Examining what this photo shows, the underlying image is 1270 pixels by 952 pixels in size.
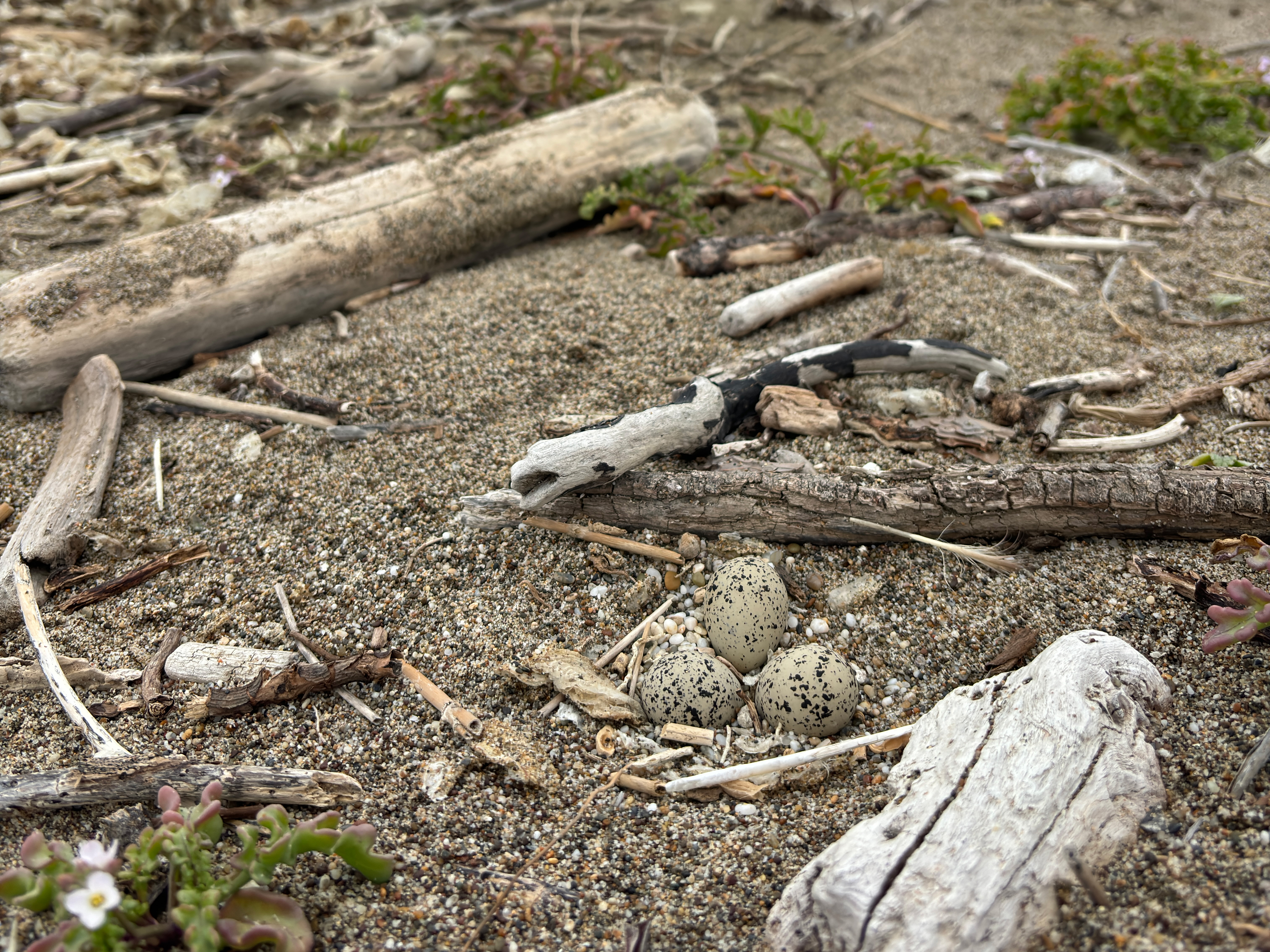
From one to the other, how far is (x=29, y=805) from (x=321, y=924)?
947mm

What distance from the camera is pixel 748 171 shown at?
15.9 feet

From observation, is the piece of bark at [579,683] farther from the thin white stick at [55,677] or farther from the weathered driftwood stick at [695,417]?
the thin white stick at [55,677]

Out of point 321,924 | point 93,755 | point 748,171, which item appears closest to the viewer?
point 321,924

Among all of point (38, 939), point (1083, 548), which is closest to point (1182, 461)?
point (1083, 548)

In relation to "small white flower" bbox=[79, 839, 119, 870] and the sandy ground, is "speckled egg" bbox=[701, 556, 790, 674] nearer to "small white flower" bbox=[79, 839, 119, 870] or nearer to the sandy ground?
the sandy ground

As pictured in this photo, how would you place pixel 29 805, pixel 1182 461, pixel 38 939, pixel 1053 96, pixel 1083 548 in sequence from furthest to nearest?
pixel 1053 96, pixel 1182 461, pixel 1083 548, pixel 29 805, pixel 38 939

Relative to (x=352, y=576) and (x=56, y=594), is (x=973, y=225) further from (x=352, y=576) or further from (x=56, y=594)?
(x=56, y=594)

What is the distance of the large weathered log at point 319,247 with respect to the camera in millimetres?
3801

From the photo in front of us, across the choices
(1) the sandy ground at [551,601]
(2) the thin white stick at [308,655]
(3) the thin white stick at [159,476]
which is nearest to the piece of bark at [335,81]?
(1) the sandy ground at [551,601]

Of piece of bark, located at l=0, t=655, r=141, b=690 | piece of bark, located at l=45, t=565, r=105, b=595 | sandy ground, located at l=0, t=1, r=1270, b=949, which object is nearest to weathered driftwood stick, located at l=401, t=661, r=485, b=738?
sandy ground, located at l=0, t=1, r=1270, b=949

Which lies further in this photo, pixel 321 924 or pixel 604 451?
pixel 604 451

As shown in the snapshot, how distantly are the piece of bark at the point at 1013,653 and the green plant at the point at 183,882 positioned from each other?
1974 mm

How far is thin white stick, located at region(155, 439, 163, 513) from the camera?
11.2ft

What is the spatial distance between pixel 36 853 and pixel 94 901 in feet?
0.77
